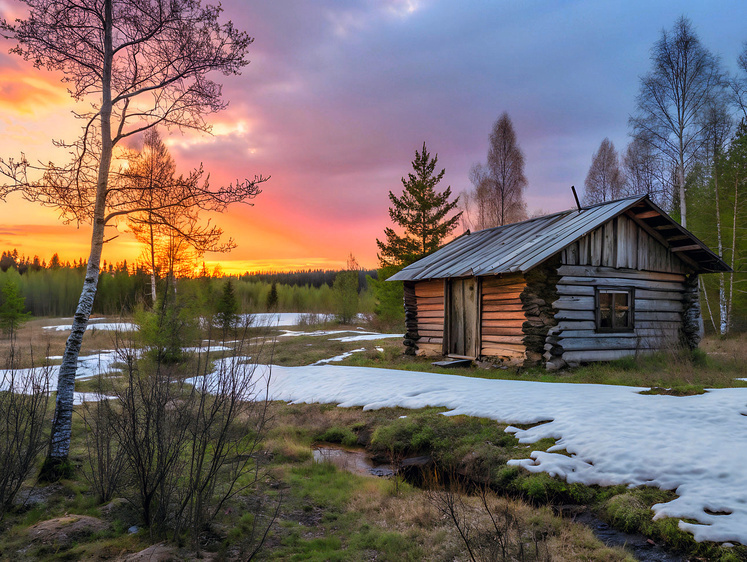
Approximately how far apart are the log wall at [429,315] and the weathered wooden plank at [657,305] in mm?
6253

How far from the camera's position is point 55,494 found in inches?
198

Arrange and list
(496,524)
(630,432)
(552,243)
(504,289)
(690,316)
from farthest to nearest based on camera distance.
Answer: (690,316) < (504,289) < (552,243) < (630,432) < (496,524)

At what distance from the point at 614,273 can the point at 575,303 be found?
6.38 feet

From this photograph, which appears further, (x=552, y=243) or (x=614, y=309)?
(x=614, y=309)

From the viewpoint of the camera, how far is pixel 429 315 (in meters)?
17.0

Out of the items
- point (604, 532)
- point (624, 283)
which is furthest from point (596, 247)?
point (604, 532)

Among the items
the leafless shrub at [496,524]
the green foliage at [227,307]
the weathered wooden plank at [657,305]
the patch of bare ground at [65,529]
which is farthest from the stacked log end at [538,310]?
the green foliage at [227,307]

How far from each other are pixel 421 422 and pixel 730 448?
442 cm

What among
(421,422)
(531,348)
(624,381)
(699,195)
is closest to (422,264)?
(531,348)

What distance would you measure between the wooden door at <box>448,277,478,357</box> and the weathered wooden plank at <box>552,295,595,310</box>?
2755 mm

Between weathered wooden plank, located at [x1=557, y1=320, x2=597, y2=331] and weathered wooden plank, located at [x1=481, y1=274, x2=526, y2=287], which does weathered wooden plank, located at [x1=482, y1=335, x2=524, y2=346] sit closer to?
weathered wooden plank, located at [x1=557, y1=320, x2=597, y2=331]

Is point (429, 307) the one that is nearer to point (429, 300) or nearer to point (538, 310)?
point (429, 300)

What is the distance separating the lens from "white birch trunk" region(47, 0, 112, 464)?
5.51 meters

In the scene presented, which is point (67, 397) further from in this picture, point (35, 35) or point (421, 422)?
point (421, 422)
